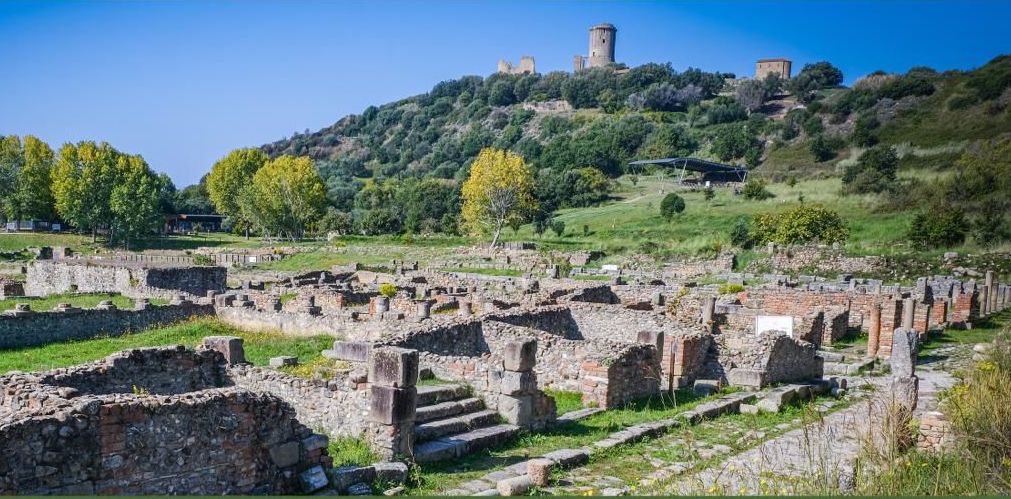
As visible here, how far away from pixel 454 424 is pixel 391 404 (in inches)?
71.6

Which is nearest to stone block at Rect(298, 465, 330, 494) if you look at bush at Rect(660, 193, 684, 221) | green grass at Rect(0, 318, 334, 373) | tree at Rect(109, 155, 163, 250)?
green grass at Rect(0, 318, 334, 373)

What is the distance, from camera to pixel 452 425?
41.4 ft

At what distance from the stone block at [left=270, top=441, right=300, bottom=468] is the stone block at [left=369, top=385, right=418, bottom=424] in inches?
60.0

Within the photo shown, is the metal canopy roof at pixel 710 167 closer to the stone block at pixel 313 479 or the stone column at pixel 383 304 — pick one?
the stone column at pixel 383 304

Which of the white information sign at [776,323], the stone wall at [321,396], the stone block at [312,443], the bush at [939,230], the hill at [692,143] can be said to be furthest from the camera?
the hill at [692,143]

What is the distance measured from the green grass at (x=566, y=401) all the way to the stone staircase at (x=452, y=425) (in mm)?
2026

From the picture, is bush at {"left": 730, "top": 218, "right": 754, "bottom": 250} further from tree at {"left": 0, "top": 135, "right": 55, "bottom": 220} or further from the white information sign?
tree at {"left": 0, "top": 135, "right": 55, "bottom": 220}

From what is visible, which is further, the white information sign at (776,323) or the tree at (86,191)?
the tree at (86,191)

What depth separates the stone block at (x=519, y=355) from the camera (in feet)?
42.8

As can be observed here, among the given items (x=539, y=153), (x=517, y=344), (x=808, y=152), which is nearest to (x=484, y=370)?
(x=517, y=344)

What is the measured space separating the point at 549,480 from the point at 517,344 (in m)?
2.73

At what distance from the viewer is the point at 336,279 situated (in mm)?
42062

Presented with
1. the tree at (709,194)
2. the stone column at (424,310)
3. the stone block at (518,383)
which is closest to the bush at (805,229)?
the tree at (709,194)

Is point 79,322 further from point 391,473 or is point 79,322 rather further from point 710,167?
point 710,167
